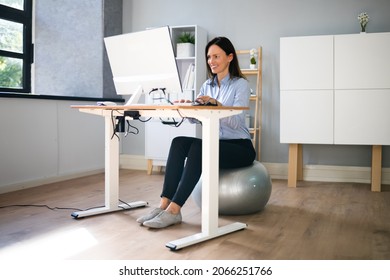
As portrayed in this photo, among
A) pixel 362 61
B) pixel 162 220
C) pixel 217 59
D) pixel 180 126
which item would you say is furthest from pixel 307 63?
pixel 162 220

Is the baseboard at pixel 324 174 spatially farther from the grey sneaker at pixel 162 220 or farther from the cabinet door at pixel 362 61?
the grey sneaker at pixel 162 220

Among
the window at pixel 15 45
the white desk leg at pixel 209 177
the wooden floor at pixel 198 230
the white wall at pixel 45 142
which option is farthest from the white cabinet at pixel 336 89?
the window at pixel 15 45

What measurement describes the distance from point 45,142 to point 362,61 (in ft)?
9.46

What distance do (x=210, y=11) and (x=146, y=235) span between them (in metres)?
2.96

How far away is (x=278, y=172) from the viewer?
14.3 ft

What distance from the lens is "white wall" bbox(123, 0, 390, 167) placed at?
4.09 meters

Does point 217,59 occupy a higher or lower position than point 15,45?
lower

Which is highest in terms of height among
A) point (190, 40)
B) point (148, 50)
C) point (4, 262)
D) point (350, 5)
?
point (350, 5)

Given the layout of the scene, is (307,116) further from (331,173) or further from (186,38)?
(186,38)

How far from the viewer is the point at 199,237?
217 centimetres

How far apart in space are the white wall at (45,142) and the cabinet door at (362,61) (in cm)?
250

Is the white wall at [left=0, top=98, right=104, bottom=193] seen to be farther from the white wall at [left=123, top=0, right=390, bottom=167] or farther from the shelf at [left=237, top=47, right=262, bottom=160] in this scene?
the shelf at [left=237, top=47, right=262, bottom=160]

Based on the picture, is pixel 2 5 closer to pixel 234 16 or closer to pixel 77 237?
pixel 234 16

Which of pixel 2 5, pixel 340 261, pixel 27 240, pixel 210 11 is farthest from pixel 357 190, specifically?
pixel 2 5
